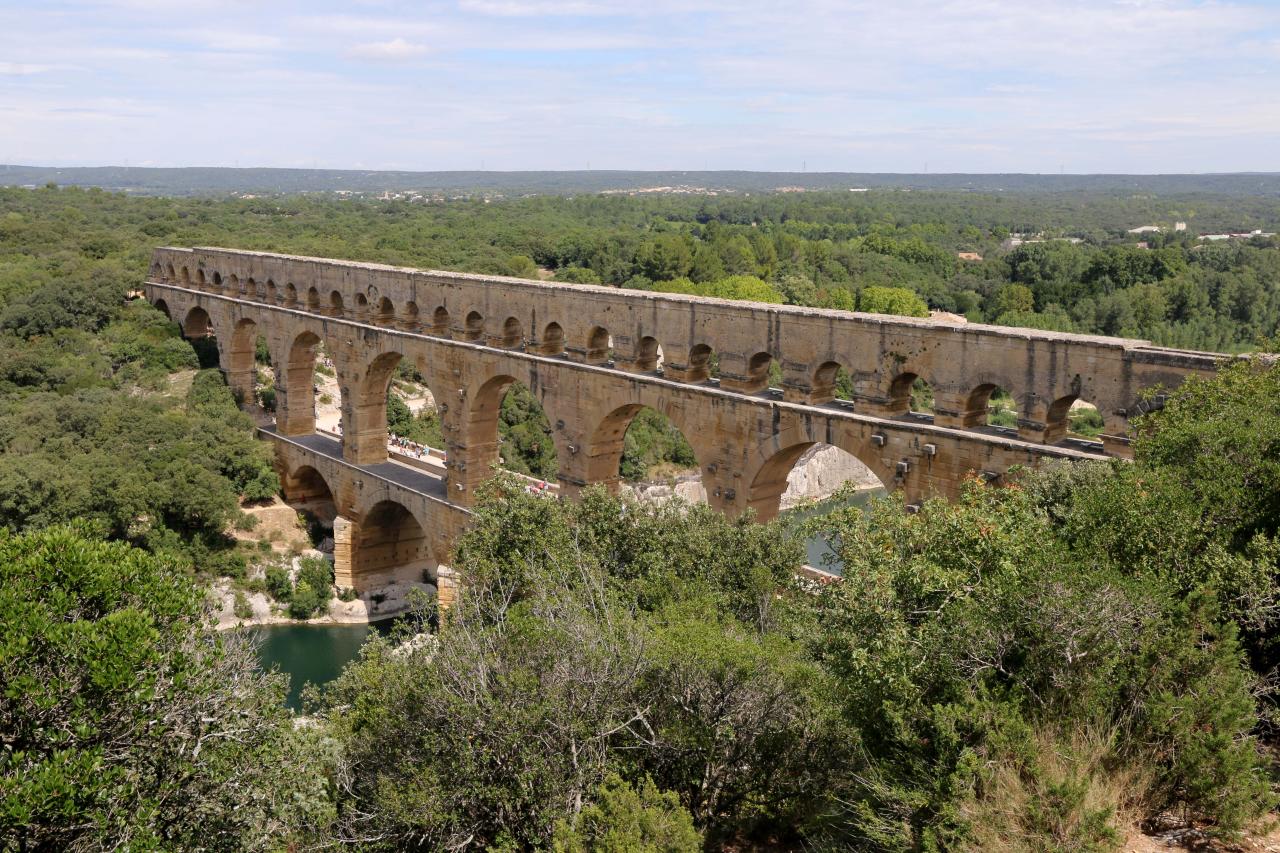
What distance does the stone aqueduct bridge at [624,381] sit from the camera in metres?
13.4

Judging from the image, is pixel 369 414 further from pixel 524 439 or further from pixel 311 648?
pixel 524 439

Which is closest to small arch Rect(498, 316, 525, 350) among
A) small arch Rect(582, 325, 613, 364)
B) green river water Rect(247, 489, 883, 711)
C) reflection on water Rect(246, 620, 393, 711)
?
small arch Rect(582, 325, 613, 364)

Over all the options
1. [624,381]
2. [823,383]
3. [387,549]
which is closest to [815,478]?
[387,549]

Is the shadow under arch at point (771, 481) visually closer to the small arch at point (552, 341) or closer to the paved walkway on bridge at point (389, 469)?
the small arch at point (552, 341)

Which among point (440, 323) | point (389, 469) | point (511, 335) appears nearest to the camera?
point (511, 335)

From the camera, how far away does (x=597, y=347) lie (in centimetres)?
1916

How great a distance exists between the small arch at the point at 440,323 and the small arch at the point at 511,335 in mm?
2180

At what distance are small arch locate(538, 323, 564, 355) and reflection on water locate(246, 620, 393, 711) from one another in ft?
22.4

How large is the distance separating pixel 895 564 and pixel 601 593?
3129mm

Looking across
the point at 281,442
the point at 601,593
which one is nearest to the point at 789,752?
the point at 601,593

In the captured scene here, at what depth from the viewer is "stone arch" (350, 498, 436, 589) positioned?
25.1 meters

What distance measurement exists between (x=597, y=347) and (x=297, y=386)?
11867 mm

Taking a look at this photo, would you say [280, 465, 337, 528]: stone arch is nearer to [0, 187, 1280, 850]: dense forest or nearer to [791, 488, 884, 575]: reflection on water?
[791, 488, 884, 575]: reflection on water

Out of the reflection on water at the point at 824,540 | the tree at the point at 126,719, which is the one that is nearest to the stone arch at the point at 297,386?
the reflection on water at the point at 824,540
